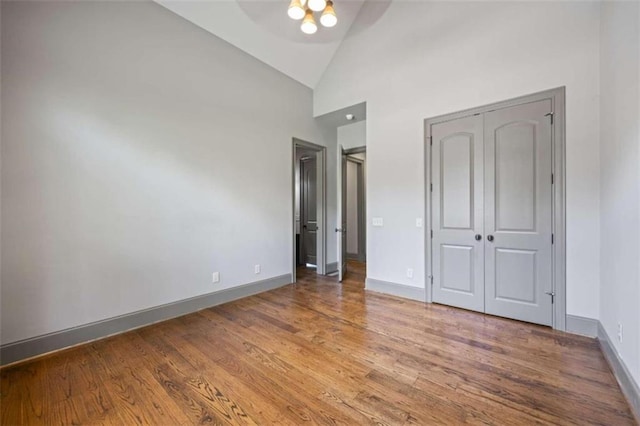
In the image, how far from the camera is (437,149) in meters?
3.39

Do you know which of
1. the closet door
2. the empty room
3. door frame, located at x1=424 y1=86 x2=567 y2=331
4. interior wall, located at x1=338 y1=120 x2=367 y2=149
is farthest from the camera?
interior wall, located at x1=338 y1=120 x2=367 y2=149

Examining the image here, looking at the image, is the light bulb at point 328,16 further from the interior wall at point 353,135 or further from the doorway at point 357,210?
the doorway at point 357,210

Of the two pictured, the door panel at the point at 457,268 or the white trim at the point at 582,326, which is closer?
the white trim at the point at 582,326

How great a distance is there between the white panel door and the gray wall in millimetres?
2484

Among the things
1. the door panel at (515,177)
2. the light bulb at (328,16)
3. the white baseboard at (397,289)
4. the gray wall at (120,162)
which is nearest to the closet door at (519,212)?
the door panel at (515,177)

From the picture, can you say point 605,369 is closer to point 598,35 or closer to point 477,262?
point 477,262

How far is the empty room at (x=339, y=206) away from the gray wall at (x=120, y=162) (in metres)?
0.02

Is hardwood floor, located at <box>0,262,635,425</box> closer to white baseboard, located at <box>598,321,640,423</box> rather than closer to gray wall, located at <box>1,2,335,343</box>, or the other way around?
white baseboard, located at <box>598,321,640,423</box>

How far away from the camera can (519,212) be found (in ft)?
9.35

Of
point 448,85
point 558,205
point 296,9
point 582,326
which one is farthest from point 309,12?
point 582,326

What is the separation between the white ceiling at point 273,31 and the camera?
317 cm

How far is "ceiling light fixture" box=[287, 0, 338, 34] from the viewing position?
278 cm

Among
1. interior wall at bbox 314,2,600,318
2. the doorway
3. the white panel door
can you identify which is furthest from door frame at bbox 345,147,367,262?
the white panel door

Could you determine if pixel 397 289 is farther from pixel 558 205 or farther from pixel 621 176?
pixel 621 176
